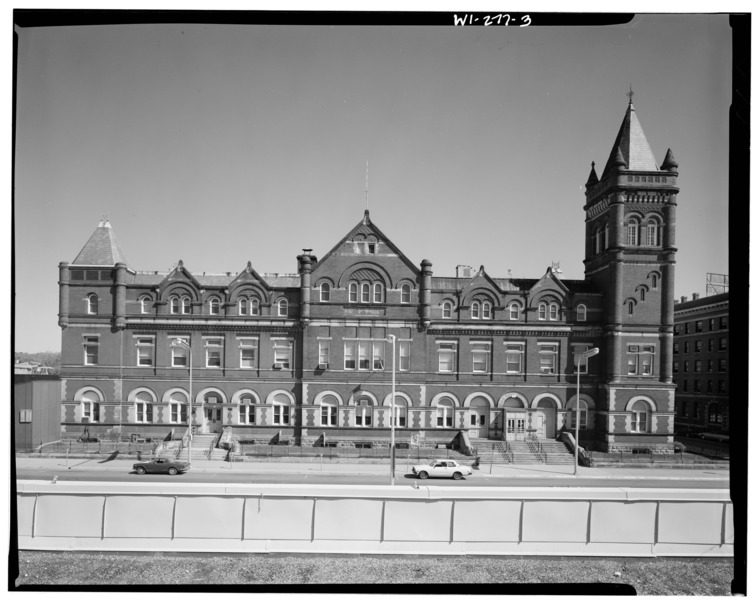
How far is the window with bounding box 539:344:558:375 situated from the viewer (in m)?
19.5

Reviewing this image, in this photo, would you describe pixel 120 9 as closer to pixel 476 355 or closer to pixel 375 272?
pixel 375 272

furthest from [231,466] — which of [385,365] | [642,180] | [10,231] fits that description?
[642,180]

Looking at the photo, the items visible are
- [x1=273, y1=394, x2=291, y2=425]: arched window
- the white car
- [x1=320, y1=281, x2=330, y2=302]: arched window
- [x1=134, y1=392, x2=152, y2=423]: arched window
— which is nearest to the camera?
the white car

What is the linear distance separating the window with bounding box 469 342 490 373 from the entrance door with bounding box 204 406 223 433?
940 centimetres

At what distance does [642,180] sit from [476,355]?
26.2 feet

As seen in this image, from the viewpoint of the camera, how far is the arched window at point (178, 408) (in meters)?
19.4

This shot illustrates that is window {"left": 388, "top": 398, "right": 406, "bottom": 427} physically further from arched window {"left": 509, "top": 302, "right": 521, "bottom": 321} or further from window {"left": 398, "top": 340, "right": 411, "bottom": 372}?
arched window {"left": 509, "top": 302, "right": 521, "bottom": 321}

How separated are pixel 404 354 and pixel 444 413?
2.67 metres

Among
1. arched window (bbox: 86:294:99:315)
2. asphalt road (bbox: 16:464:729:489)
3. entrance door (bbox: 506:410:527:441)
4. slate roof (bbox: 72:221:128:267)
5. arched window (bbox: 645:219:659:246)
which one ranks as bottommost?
asphalt road (bbox: 16:464:729:489)

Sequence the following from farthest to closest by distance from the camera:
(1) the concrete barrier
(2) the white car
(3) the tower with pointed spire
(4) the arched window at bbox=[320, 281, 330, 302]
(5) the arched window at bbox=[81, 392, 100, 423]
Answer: (4) the arched window at bbox=[320, 281, 330, 302] → (5) the arched window at bbox=[81, 392, 100, 423] → (2) the white car → (3) the tower with pointed spire → (1) the concrete barrier

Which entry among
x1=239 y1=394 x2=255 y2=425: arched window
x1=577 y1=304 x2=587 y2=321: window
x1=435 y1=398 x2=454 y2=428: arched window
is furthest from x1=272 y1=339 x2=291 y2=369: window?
x1=577 y1=304 x2=587 y2=321: window

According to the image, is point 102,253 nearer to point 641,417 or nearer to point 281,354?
point 281,354

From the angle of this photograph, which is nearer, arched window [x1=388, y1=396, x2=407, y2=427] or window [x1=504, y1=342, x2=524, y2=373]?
window [x1=504, y1=342, x2=524, y2=373]

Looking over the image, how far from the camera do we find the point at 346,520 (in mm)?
9664
